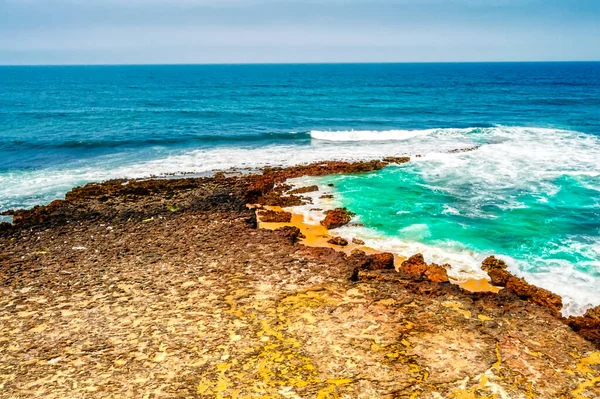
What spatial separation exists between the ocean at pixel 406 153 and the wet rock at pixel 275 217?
144 inches

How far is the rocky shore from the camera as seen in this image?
984cm

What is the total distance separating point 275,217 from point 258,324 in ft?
30.4

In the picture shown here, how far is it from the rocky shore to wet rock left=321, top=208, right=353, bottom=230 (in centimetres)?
234

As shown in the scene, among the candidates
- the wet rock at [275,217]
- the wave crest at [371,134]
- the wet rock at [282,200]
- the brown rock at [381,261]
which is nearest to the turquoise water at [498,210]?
the brown rock at [381,261]

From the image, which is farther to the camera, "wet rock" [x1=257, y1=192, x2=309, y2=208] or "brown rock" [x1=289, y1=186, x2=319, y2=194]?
"brown rock" [x1=289, y1=186, x2=319, y2=194]

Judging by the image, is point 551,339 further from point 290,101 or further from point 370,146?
point 290,101

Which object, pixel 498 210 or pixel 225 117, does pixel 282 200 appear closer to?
pixel 498 210

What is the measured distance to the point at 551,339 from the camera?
1129cm

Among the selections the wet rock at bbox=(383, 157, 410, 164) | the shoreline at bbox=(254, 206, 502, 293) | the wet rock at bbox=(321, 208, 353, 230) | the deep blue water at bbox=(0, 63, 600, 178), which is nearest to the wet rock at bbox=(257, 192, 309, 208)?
A: the shoreline at bbox=(254, 206, 502, 293)

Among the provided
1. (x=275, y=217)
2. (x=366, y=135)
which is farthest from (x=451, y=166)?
(x=275, y=217)

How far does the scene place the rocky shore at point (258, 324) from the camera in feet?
32.3

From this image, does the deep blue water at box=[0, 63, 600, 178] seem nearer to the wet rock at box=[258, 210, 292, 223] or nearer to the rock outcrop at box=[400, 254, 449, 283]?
the wet rock at box=[258, 210, 292, 223]

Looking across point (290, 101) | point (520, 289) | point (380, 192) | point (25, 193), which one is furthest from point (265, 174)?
point (290, 101)

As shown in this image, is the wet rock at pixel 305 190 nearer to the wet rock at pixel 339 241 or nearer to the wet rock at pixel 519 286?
the wet rock at pixel 339 241
